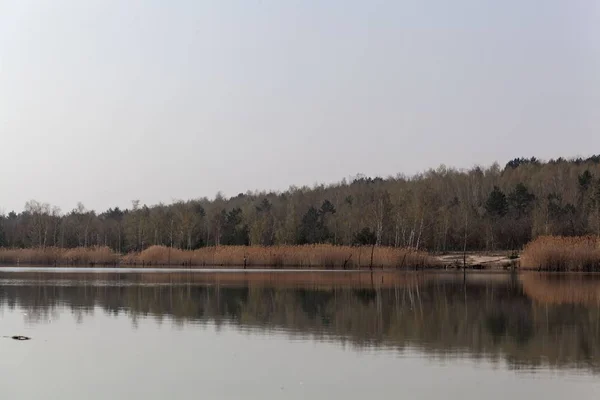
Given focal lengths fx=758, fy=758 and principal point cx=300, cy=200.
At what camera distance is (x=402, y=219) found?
60344mm

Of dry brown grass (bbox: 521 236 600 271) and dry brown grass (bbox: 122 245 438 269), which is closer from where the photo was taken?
dry brown grass (bbox: 521 236 600 271)

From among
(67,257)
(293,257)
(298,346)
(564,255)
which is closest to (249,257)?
(293,257)

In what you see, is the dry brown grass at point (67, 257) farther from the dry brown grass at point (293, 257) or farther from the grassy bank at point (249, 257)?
the dry brown grass at point (293, 257)

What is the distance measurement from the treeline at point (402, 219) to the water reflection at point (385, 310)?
27.3 m

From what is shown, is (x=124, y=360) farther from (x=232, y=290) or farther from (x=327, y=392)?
(x=232, y=290)

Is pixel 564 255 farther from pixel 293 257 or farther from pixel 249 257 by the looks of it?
pixel 249 257

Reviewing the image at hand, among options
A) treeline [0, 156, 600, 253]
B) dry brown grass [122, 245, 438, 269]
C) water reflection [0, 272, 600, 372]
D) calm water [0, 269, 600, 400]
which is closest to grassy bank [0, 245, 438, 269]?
dry brown grass [122, 245, 438, 269]

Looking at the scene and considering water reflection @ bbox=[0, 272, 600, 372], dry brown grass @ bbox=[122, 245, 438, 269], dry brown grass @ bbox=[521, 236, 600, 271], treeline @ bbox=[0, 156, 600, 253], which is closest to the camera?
water reflection @ bbox=[0, 272, 600, 372]

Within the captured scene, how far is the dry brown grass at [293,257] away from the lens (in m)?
46.8

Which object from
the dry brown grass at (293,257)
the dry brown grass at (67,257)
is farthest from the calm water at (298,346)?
the dry brown grass at (67,257)

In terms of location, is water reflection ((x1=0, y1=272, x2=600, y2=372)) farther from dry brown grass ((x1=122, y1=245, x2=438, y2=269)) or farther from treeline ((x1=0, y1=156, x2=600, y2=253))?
treeline ((x1=0, y1=156, x2=600, y2=253))

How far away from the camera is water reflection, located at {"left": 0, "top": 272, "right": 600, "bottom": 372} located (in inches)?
550

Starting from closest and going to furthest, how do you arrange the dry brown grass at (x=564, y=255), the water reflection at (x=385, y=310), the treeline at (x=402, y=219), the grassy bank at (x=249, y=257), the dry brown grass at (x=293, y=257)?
the water reflection at (x=385, y=310)
the dry brown grass at (x=564, y=255)
the dry brown grass at (x=293, y=257)
the grassy bank at (x=249, y=257)
the treeline at (x=402, y=219)

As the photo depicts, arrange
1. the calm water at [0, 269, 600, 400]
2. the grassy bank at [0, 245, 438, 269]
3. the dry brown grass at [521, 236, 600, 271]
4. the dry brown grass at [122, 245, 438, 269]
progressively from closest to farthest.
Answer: the calm water at [0, 269, 600, 400]
the dry brown grass at [521, 236, 600, 271]
the dry brown grass at [122, 245, 438, 269]
the grassy bank at [0, 245, 438, 269]
